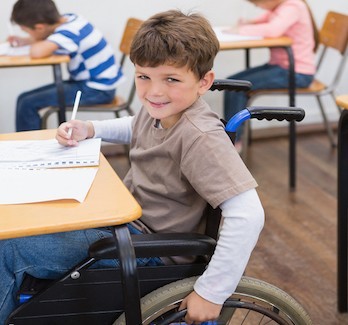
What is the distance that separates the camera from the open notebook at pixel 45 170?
1130 mm

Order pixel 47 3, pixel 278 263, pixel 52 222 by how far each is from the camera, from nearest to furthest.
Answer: pixel 52 222 < pixel 278 263 < pixel 47 3

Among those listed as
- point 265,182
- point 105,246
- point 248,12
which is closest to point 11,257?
point 105,246

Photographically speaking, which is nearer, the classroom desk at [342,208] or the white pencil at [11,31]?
the classroom desk at [342,208]

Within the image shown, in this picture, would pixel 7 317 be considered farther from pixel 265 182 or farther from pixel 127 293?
pixel 265 182

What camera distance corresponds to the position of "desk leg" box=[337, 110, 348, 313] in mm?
1730

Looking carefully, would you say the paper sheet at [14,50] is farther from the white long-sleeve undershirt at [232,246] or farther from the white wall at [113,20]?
the white long-sleeve undershirt at [232,246]

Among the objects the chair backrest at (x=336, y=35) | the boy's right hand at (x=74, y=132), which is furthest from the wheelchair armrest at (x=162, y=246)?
the chair backrest at (x=336, y=35)

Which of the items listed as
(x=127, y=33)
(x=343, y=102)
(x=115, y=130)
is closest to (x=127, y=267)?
(x=115, y=130)

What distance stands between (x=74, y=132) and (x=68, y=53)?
1.35 meters

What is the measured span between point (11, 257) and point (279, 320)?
591 mm

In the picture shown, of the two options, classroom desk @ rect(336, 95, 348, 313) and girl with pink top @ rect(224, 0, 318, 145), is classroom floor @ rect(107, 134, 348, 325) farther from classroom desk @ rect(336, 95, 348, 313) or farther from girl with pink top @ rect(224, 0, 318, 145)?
girl with pink top @ rect(224, 0, 318, 145)

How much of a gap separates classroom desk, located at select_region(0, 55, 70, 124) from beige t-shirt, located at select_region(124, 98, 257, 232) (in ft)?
3.74

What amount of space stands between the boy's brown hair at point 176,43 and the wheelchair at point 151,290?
154mm

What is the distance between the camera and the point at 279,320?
129 centimetres
